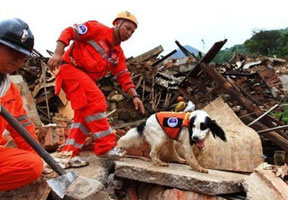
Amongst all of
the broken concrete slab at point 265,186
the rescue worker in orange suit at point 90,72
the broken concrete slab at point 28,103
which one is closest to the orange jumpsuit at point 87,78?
the rescue worker in orange suit at point 90,72

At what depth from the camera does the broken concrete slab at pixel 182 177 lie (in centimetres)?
340

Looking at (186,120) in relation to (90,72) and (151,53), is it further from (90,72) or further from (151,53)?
(151,53)

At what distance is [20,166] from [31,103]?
4102mm

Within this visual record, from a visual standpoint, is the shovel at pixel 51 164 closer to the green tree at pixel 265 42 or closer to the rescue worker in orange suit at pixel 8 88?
the rescue worker in orange suit at pixel 8 88

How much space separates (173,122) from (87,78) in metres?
1.18

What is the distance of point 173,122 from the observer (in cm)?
389

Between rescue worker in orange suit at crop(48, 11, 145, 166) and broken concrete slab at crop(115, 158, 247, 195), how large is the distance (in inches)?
10.4

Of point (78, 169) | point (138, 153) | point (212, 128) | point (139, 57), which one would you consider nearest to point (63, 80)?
point (78, 169)

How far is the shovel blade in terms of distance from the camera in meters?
2.46

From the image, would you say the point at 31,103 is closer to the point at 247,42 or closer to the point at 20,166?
the point at 20,166

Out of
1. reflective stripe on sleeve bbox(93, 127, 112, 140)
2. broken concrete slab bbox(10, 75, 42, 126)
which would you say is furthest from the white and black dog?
broken concrete slab bbox(10, 75, 42, 126)

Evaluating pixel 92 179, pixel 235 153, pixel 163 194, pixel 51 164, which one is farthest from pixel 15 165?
pixel 235 153

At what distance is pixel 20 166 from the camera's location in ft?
7.87

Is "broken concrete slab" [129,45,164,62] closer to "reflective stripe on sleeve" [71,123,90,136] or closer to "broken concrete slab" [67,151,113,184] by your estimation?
"broken concrete slab" [67,151,113,184]
